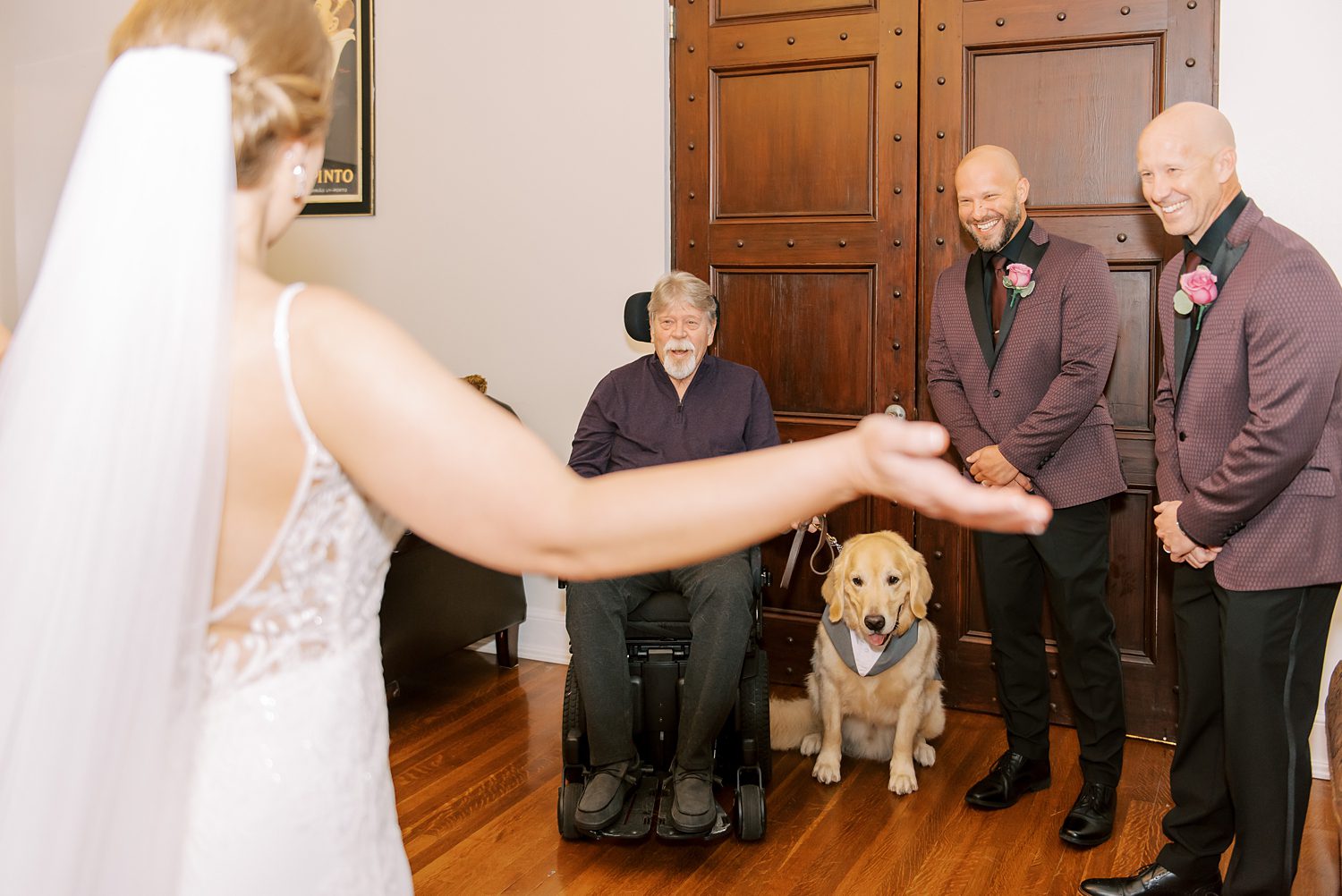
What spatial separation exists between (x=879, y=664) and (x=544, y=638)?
5.34 feet

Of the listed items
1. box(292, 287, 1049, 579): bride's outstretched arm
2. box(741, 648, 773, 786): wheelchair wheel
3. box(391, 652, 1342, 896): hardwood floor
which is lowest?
box(391, 652, 1342, 896): hardwood floor

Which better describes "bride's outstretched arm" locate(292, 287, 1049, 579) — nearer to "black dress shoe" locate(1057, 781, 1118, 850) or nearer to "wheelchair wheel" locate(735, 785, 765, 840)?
"wheelchair wheel" locate(735, 785, 765, 840)

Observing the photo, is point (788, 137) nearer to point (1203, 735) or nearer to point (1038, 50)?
point (1038, 50)

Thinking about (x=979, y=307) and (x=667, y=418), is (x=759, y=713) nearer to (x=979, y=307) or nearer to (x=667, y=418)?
(x=667, y=418)

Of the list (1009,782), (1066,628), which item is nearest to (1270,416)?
(1066,628)

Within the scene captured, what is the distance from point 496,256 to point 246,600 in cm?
381

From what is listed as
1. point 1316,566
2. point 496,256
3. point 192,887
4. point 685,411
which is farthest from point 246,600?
point 496,256

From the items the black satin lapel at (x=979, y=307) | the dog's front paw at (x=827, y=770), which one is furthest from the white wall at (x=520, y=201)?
the dog's front paw at (x=827, y=770)

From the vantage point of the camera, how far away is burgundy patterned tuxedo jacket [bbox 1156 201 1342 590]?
2.34 metres

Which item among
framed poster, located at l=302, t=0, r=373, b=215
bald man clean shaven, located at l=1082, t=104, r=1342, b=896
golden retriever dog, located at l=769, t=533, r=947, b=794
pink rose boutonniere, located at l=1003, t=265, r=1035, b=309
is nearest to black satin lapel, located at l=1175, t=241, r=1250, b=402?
bald man clean shaven, located at l=1082, t=104, r=1342, b=896

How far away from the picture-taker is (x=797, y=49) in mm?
4047

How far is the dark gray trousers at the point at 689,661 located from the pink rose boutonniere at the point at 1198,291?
4.32 feet

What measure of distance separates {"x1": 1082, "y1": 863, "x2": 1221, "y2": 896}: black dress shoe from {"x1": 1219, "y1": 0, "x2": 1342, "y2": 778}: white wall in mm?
1060

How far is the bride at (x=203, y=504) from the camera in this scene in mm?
845
